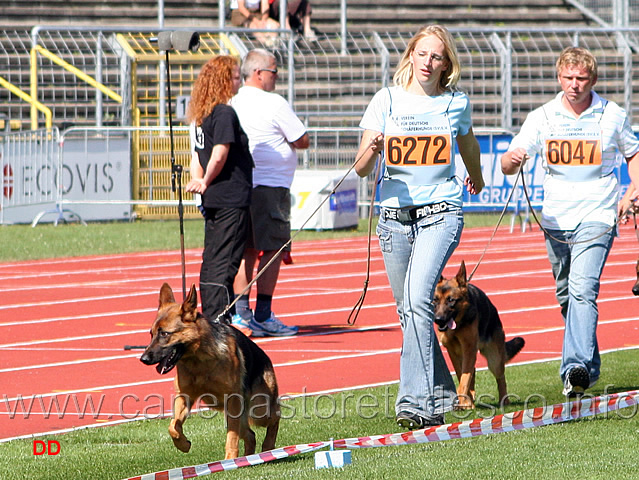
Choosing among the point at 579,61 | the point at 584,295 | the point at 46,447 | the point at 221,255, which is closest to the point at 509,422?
the point at 584,295

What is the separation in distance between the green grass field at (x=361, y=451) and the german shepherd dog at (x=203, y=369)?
0.27 meters

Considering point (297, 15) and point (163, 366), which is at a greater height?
point (297, 15)

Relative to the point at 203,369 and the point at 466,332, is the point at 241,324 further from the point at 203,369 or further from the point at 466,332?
the point at 203,369

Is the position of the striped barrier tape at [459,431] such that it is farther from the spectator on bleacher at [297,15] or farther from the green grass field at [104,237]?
the spectator on bleacher at [297,15]

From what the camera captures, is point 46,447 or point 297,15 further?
point 297,15

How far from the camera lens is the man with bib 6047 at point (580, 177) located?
756 centimetres

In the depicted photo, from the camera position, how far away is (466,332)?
771cm

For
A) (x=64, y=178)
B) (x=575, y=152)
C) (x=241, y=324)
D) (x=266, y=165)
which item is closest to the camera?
(x=575, y=152)

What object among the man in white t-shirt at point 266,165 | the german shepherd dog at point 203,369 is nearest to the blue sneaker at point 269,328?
the man in white t-shirt at point 266,165

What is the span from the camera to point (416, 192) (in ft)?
21.7

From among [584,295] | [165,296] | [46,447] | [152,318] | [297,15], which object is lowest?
[152,318]

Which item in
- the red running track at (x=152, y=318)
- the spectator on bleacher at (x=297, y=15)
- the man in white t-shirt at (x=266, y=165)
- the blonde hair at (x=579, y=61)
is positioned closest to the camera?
the blonde hair at (x=579, y=61)

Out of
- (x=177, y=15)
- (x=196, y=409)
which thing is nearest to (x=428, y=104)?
(x=196, y=409)

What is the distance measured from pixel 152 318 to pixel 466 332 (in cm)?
467
